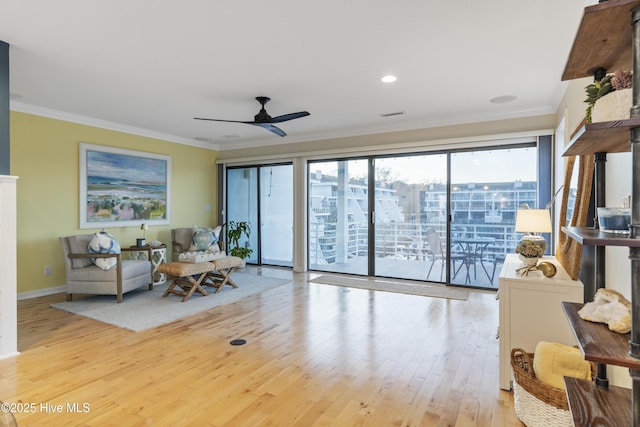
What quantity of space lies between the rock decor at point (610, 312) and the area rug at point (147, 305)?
12.1 feet

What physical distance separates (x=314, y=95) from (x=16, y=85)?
3243 millimetres

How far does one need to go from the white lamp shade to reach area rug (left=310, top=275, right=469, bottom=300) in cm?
192

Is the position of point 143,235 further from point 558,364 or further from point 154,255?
point 558,364

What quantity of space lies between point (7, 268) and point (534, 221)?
14.3 feet

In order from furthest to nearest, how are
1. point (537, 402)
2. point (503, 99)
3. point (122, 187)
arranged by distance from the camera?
point (122, 187) < point (503, 99) < point (537, 402)

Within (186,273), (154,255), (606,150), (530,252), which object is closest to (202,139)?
(154,255)

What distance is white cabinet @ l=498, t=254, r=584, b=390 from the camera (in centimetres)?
228

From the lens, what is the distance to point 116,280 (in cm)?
459

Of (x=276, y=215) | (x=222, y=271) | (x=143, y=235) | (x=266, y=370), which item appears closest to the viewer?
(x=266, y=370)

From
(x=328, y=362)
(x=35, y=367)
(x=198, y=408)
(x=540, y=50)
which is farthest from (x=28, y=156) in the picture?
(x=540, y=50)

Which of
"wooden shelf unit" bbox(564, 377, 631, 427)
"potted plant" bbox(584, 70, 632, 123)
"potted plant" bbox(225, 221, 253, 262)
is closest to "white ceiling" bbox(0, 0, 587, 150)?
"potted plant" bbox(584, 70, 632, 123)

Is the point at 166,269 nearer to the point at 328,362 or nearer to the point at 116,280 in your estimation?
the point at 116,280

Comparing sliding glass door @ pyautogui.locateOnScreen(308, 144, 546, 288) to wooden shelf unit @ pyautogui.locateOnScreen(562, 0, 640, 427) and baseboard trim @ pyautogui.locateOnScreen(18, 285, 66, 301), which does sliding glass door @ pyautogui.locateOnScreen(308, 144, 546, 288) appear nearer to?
baseboard trim @ pyautogui.locateOnScreen(18, 285, 66, 301)

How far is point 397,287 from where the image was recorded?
5375mm
